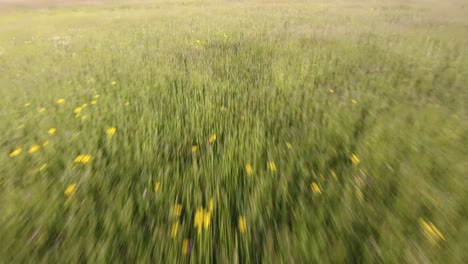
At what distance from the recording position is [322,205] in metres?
1.80

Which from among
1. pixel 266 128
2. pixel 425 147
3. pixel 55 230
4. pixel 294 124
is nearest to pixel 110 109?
pixel 55 230

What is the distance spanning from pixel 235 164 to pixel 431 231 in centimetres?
158

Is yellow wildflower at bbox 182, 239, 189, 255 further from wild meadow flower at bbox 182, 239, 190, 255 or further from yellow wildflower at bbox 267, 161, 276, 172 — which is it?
yellow wildflower at bbox 267, 161, 276, 172

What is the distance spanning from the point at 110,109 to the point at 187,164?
1.83 metres

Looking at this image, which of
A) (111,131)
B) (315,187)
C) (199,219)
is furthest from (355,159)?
(111,131)

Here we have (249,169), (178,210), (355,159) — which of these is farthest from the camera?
(355,159)

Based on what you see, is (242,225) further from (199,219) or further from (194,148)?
(194,148)

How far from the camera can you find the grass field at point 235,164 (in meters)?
1.54

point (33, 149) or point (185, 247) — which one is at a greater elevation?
point (33, 149)

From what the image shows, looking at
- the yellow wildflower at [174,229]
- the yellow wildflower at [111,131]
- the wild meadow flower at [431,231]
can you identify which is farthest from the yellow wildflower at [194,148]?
the wild meadow flower at [431,231]

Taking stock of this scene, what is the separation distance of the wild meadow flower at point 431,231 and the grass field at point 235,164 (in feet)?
0.03

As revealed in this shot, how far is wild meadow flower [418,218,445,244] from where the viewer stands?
153cm

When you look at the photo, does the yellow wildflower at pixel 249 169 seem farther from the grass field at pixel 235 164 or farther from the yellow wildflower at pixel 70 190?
the yellow wildflower at pixel 70 190

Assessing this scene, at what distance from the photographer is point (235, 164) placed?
2262mm
